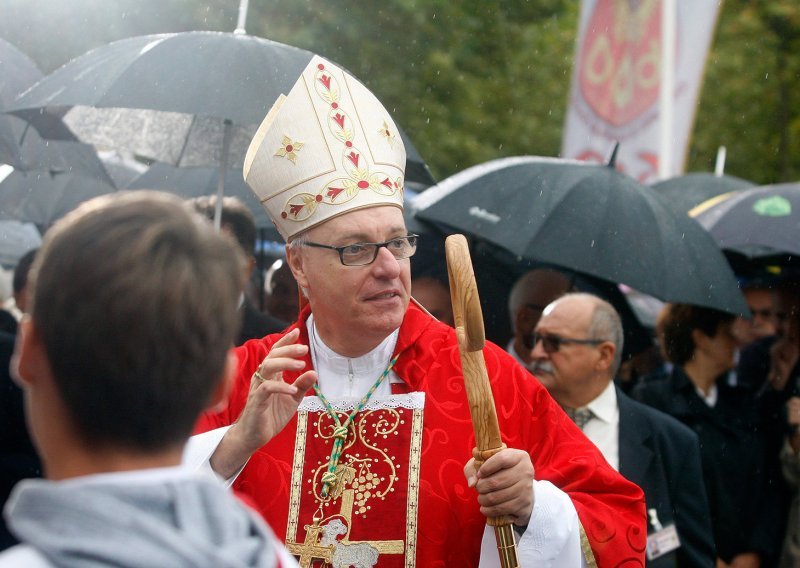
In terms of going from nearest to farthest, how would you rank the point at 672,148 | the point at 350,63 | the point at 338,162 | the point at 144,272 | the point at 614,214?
the point at 144,272
the point at 338,162
the point at 614,214
the point at 672,148
the point at 350,63

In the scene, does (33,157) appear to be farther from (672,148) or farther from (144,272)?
(672,148)

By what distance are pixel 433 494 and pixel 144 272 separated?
184 cm

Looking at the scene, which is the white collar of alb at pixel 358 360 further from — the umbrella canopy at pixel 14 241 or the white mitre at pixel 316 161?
the umbrella canopy at pixel 14 241

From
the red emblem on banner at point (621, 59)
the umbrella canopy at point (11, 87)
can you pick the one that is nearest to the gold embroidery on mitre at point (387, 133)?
the umbrella canopy at point (11, 87)

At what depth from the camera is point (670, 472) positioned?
4.69 meters

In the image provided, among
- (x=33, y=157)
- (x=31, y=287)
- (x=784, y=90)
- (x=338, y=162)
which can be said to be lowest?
(x=784, y=90)

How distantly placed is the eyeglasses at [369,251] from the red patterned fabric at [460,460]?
0.73 feet

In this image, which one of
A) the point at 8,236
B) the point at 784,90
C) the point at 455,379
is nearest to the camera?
the point at 455,379

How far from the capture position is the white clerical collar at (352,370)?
137 inches

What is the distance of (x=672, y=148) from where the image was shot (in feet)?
35.5

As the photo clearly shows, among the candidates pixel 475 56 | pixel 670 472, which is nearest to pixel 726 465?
pixel 670 472

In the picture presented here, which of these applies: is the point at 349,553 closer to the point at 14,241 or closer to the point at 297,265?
the point at 297,265

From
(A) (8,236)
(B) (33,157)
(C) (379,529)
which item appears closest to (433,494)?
(C) (379,529)

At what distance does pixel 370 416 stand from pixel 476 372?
54cm
